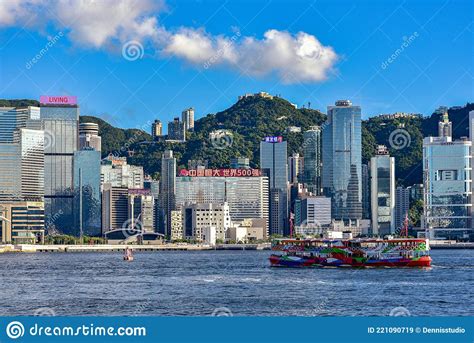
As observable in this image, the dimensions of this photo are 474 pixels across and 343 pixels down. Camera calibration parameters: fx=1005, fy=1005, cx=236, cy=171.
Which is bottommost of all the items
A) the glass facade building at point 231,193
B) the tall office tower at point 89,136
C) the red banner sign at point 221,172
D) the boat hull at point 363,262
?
the boat hull at point 363,262

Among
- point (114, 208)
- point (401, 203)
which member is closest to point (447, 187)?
point (401, 203)

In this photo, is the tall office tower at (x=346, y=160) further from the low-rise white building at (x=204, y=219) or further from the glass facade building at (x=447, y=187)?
the low-rise white building at (x=204, y=219)

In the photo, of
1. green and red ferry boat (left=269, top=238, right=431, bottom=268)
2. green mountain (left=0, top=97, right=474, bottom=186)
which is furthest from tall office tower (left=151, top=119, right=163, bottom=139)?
green and red ferry boat (left=269, top=238, right=431, bottom=268)

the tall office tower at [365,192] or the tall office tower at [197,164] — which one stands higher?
the tall office tower at [197,164]

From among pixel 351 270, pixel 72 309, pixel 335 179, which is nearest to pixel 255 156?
pixel 335 179

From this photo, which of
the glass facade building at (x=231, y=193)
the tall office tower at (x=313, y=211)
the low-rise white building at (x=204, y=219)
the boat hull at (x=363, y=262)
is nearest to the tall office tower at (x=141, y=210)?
the glass facade building at (x=231, y=193)
